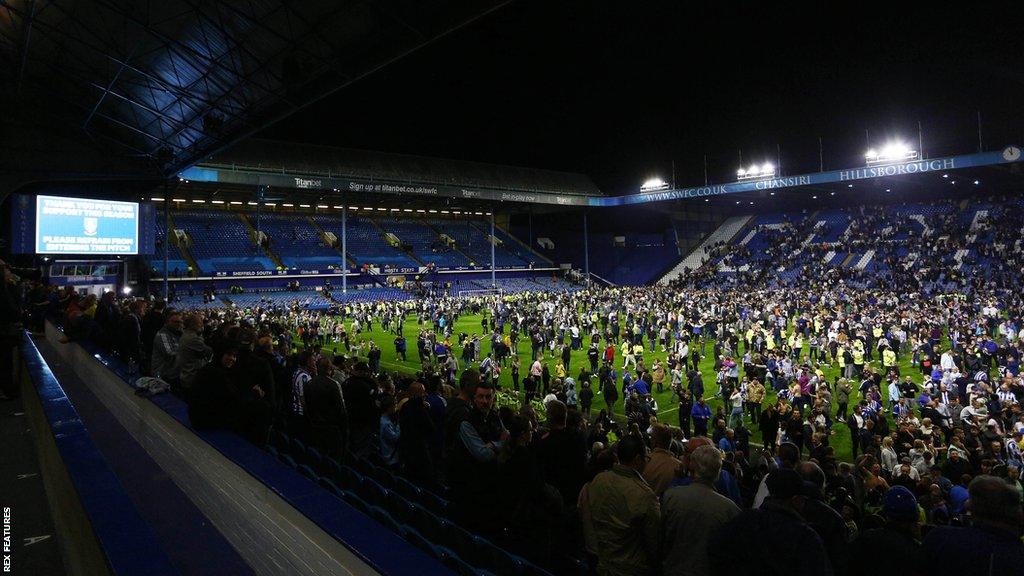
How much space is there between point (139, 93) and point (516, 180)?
36350 mm

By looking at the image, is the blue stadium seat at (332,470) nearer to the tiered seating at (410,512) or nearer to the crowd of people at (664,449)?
the tiered seating at (410,512)

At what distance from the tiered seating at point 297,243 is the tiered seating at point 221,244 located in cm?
165

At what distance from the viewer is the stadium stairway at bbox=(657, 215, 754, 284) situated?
162ft

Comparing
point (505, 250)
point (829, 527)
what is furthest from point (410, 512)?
point (505, 250)

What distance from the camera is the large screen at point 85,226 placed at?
20.4 meters

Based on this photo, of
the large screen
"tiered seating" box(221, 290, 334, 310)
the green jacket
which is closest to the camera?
the green jacket

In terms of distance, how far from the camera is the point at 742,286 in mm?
40000

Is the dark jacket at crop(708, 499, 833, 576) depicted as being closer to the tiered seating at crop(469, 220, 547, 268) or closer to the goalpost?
the goalpost

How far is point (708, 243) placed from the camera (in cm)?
5097

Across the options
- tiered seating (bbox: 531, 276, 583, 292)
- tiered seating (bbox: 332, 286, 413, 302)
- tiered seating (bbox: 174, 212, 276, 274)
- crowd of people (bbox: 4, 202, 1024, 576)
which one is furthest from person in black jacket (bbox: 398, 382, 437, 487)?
tiered seating (bbox: 531, 276, 583, 292)

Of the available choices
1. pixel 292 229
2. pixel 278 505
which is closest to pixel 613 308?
pixel 278 505

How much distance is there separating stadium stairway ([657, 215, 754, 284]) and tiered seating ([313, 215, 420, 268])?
22627 mm

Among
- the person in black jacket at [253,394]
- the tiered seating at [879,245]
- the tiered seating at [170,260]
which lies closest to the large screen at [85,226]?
the tiered seating at [170,260]

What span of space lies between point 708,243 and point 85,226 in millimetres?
45192
